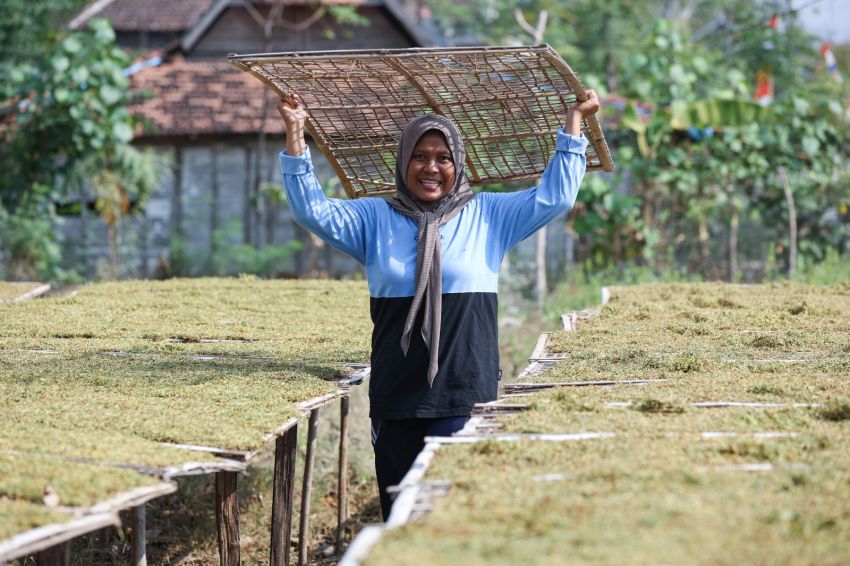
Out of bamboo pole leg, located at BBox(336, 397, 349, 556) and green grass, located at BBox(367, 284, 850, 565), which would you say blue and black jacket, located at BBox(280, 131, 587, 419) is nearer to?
green grass, located at BBox(367, 284, 850, 565)

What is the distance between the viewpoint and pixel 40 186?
11.3 meters

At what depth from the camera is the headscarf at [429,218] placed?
352 centimetres

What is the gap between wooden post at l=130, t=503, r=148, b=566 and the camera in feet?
10.4

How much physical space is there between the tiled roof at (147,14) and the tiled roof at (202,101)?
4.37 meters

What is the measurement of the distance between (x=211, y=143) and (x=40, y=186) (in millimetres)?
2652

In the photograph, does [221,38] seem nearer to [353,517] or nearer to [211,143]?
[211,143]

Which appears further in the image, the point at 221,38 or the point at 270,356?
the point at 221,38

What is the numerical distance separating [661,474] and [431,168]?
148 centimetres

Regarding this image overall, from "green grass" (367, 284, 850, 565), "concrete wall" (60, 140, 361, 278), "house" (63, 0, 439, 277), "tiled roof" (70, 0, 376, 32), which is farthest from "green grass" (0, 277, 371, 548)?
"tiled roof" (70, 0, 376, 32)

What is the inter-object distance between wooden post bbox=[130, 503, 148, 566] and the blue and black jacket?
2.69 feet

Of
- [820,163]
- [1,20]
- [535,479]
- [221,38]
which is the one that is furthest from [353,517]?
[1,20]

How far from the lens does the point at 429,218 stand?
11.8ft

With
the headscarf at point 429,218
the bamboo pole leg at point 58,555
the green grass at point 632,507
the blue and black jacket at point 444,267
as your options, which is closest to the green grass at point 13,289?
the blue and black jacket at point 444,267

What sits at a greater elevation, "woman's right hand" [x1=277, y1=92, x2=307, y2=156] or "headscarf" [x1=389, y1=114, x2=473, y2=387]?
"woman's right hand" [x1=277, y1=92, x2=307, y2=156]
